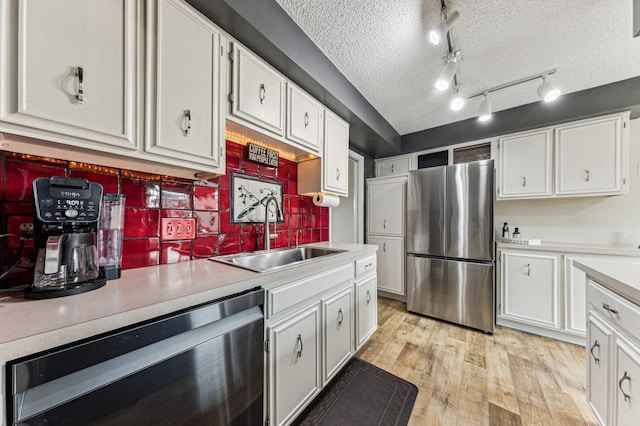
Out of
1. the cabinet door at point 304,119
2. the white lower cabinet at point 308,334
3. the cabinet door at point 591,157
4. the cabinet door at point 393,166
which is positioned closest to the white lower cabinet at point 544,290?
the cabinet door at point 591,157

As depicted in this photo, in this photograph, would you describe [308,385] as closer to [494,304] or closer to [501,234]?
[494,304]

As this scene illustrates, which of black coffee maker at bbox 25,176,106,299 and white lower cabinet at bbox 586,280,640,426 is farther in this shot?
white lower cabinet at bbox 586,280,640,426

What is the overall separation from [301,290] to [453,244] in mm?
1988

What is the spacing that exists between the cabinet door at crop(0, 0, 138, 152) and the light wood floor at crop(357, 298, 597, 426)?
2.15 metres

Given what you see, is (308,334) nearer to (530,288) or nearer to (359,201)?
(359,201)

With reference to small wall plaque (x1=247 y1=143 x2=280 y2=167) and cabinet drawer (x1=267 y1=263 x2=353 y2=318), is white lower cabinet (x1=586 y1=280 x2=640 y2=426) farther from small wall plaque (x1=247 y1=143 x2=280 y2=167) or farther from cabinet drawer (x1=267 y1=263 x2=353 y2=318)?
small wall plaque (x1=247 y1=143 x2=280 y2=167)

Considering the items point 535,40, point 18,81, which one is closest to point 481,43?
point 535,40

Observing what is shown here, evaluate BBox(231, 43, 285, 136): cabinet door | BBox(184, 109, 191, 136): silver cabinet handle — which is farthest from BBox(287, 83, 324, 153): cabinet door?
BBox(184, 109, 191, 136): silver cabinet handle

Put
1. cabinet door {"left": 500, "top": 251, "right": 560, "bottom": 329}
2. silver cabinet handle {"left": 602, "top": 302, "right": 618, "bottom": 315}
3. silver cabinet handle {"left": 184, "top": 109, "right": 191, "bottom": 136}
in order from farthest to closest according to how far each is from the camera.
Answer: cabinet door {"left": 500, "top": 251, "right": 560, "bottom": 329}, silver cabinet handle {"left": 184, "top": 109, "right": 191, "bottom": 136}, silver cabinet handle {"left": 602, "top": 302, "right": 618, "bottom": 315}

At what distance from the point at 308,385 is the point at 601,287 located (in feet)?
5.30

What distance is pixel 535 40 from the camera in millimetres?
1562

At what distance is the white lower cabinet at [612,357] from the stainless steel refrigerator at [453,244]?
1037 millimetres

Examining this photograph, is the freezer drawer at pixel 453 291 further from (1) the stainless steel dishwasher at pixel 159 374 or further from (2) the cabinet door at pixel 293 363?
(1) the stainless steel dishwasher at pixel 159 374

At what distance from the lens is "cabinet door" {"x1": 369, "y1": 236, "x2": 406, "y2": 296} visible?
292cm
